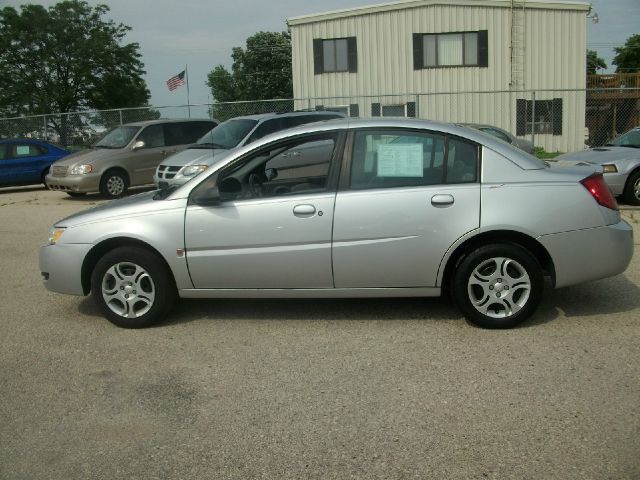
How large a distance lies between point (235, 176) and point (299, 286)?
101 centimetres

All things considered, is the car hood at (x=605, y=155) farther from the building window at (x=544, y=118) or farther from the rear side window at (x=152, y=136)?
the building window at (x=544, y=118)

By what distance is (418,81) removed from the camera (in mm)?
26875

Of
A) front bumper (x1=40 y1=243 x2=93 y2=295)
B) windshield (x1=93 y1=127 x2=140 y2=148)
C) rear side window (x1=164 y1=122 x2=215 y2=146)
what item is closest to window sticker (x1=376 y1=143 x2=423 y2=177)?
front bumper (x1=40 y1=243 x2=93 y2=295)

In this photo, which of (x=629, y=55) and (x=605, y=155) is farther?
(x=629, y=55)

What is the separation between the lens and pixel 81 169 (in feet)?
49.2

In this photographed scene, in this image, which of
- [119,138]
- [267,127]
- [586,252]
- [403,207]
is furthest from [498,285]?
[119,138]

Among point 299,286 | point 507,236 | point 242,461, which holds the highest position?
point 507,236

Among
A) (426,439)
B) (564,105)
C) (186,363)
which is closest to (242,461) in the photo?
(426,439)

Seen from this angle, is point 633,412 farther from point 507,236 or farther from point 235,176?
point 235,176

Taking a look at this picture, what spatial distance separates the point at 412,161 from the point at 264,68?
65.7m

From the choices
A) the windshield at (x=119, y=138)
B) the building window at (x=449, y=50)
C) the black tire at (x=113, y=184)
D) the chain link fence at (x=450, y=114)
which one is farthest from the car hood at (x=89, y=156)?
the building window at (x=449, y=50)

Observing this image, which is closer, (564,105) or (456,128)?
(456,128)

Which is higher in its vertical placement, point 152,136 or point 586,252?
point 152,136

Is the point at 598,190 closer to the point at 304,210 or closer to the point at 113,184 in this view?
the point at 304,210
